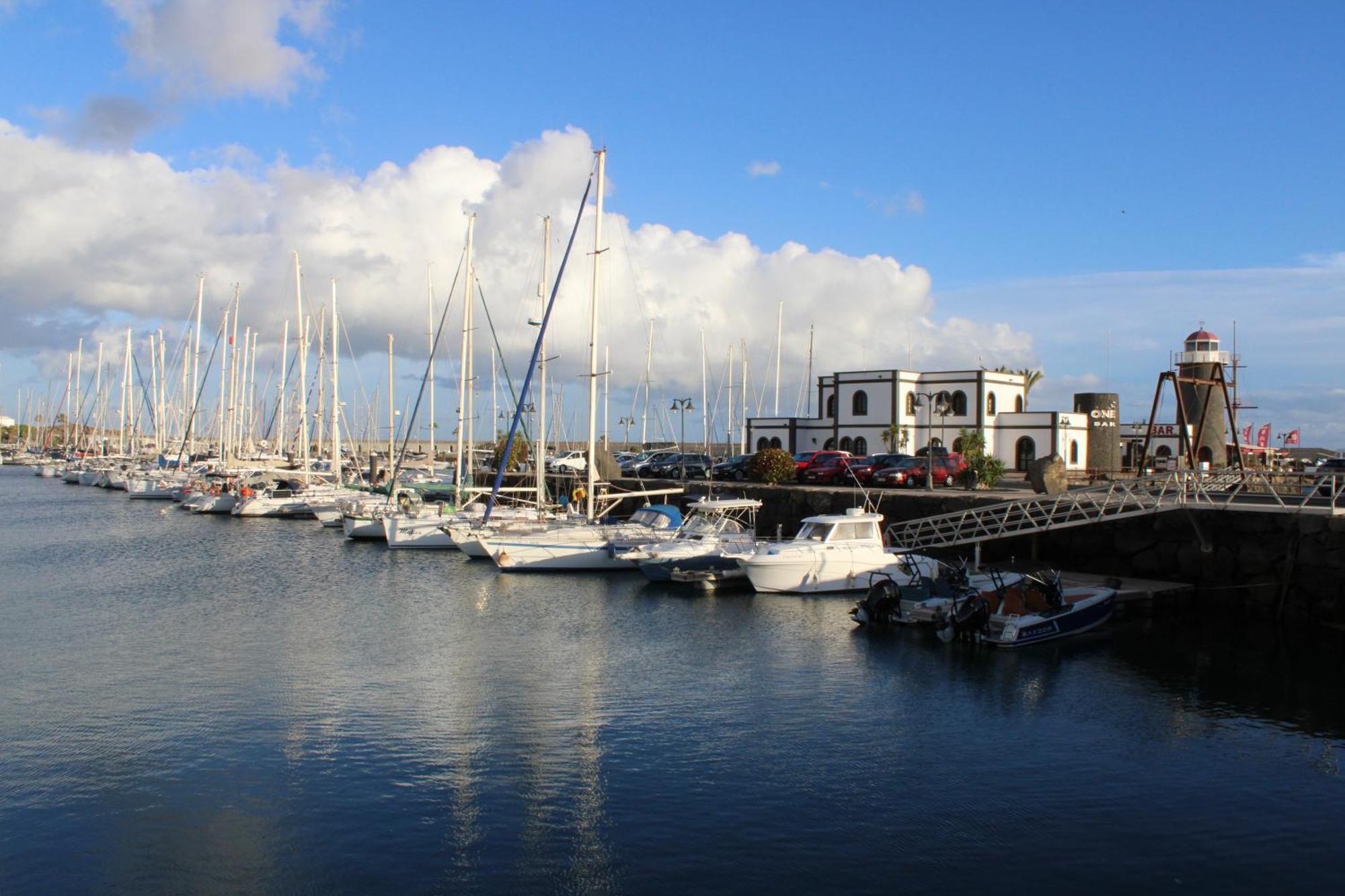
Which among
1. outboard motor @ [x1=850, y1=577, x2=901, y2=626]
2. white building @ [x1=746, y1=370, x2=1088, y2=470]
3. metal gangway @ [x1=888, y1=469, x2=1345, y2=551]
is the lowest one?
outboard motor @ [x1=850, y1=577, x2=901, y2=626]

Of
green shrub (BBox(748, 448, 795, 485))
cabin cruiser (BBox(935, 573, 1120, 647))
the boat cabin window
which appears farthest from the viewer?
green shrub (BBox(748, 448, 795, 485))

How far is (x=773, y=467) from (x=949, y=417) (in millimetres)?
15693

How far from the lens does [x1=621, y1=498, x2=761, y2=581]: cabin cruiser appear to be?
36.2 m

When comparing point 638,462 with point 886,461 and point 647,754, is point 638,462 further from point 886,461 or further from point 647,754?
point 647,754

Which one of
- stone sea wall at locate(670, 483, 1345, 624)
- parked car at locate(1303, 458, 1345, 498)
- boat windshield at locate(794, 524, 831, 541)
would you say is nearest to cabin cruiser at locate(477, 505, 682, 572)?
boat windshield at locate(794, 524, 831, 541)

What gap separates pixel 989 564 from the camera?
123 feet

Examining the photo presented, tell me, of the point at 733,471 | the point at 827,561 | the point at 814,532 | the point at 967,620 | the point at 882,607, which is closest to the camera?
the point at 967,620

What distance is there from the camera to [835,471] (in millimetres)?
52656

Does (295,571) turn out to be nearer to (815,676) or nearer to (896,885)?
(815,676)

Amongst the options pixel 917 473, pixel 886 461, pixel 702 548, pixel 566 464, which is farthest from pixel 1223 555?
pixel 566 464

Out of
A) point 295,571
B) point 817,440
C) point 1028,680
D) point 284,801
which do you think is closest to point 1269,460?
point 817,440

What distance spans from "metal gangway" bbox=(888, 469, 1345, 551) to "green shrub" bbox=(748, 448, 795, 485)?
14.0m

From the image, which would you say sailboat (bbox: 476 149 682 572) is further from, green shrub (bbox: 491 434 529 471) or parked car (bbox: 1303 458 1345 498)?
green shrub (bbox: 491 434 529 471)

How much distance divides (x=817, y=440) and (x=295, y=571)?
3645 centimetres
